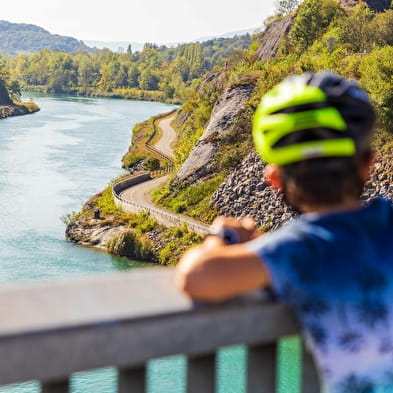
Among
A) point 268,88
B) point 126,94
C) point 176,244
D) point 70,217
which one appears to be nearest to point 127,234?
point 176,244

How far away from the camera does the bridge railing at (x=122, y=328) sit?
1.95 metres

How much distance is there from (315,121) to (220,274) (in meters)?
0.56

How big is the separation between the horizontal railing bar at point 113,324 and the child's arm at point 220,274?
45 millimetres

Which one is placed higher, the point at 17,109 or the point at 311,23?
the point at 311,23

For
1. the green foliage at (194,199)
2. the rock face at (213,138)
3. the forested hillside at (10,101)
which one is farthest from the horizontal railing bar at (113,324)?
the forested hillside at (10,101)

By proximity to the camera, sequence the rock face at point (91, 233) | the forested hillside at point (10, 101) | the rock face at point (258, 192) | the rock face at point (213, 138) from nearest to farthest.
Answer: the rock face at point (258, 192)
the rock face at point (91, 233)
the rock face at point (213, 138)
the forested hillside at point (10, 101)

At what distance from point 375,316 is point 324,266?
232 mm

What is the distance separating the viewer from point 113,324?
2021mm

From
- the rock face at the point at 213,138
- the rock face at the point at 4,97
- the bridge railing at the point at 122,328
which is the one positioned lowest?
the rock face at the point at 4,97

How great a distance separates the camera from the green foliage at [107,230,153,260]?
125 feet

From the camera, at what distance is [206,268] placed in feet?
7.07

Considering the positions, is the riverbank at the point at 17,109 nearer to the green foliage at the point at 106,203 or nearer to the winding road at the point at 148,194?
the winding road at the point at 148,194

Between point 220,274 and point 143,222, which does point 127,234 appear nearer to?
point 143,222

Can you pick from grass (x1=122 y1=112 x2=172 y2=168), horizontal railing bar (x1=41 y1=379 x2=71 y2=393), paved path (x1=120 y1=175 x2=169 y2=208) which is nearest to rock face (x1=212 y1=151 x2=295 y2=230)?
paved path (x1=120 y1=175 x2=169 y2=208)
